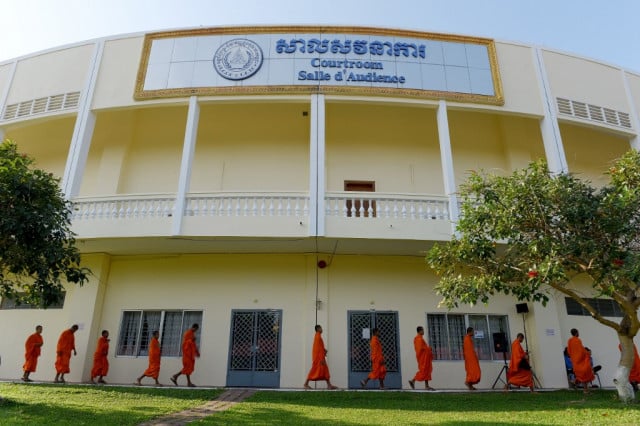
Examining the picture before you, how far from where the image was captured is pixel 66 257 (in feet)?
19.6

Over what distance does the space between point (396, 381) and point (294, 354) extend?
2.26m

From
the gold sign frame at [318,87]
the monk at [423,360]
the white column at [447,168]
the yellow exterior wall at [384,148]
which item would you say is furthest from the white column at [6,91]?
the monk at [423,360]

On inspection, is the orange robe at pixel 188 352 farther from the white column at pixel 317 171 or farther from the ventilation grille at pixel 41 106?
the ventilation grille at pixel 41 106

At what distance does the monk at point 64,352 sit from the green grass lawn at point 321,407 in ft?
2.42

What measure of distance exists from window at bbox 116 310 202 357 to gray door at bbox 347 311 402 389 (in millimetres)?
3469

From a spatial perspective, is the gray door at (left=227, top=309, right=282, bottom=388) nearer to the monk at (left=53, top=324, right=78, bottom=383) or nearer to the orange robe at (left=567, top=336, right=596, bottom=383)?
the monk at (left=53, top=324, right=78, bottom=383)

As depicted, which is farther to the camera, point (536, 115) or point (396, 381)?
point (536, 115)

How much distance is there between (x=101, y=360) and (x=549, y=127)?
443 inches

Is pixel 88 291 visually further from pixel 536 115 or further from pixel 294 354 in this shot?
pixel 536 115

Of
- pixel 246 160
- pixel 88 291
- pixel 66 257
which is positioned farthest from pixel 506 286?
pixel 88 291


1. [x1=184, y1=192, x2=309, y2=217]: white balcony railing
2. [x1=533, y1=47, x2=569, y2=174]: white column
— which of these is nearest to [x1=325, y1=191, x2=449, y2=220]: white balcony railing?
[x1=184, y1=192, x2=309, y2=217]: white balcony railing

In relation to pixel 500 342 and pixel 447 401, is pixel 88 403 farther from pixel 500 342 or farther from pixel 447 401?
pixel 500 342

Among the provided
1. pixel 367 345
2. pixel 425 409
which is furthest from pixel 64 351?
pixel 425 409

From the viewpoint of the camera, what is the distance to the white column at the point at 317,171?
8344mm
